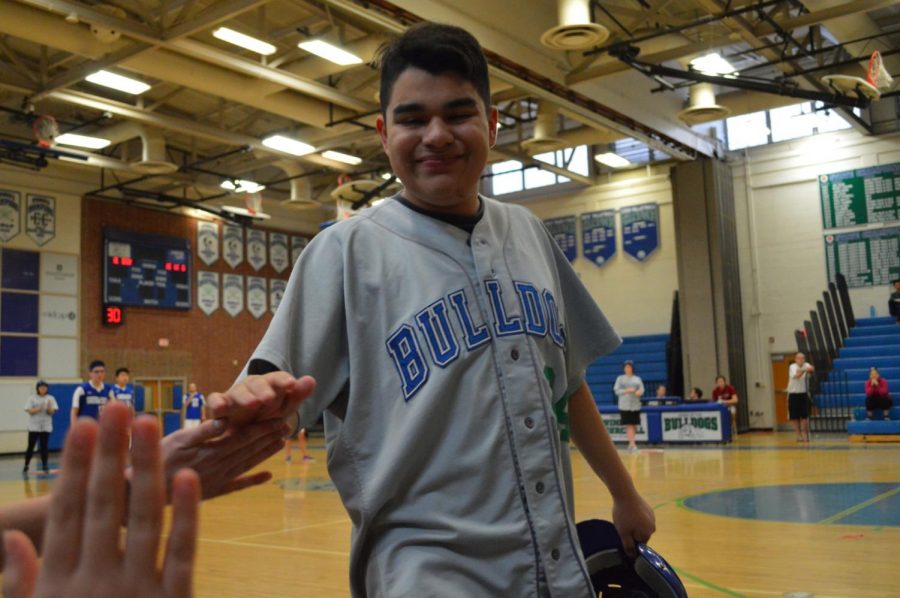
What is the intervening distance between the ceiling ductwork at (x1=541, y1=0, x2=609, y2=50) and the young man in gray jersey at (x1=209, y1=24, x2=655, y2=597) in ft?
33.0

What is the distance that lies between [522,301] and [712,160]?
71.1ft

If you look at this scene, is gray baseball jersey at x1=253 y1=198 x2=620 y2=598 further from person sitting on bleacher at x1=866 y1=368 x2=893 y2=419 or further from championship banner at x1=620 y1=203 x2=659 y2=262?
championship banner at x1=620 y1=203 x2=659 y2=262

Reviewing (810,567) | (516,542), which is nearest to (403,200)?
(516,542)

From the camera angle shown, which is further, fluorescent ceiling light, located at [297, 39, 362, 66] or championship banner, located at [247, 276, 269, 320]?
championship banner, located at [247, 276, 269, 320]

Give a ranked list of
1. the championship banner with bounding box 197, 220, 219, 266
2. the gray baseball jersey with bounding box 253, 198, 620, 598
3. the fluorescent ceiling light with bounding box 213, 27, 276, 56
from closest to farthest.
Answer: the gray baseball jersey with bounding box 253, 198, 620, 598, the fluorescent ceiling light with bounding box 213, 27, 276, 56, the championship banner with bounding box 197, 220, 219, 266

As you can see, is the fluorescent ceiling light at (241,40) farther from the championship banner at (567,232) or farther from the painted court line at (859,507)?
the championship banner at (567,232)

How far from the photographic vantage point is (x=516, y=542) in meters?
1.56

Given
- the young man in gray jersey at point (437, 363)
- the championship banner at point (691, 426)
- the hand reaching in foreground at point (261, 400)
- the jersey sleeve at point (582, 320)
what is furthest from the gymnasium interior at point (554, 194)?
the hand reaching in foreground at point (261, 400)

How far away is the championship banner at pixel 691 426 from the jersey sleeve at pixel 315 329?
53.8 ft

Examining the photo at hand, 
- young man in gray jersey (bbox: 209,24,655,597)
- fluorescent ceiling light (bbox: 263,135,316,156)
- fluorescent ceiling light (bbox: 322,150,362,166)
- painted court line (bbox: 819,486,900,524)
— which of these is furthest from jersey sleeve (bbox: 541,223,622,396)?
fluorescent ceiling light (bbox: 322,150,362,166)

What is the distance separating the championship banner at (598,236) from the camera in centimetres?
2422

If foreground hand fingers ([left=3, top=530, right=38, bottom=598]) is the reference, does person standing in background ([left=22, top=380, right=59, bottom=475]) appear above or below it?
below

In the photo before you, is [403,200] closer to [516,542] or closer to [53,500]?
[516,542]

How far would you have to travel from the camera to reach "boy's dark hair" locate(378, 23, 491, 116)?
1.76m
